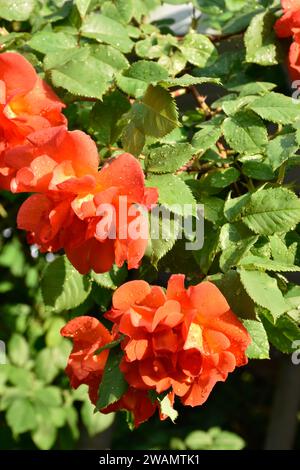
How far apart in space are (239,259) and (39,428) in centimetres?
116

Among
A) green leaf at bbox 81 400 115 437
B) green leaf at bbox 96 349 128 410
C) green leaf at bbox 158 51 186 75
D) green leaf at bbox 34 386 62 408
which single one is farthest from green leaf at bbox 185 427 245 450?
green leaf at bbox 96 349 128 410

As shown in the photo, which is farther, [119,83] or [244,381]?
[244,381]

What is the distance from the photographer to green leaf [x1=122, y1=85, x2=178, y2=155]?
864 mm

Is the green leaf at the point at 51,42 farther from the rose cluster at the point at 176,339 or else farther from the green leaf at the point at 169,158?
the rose cluster at the point at 176,339

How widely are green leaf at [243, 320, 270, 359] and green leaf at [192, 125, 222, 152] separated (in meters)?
0.21

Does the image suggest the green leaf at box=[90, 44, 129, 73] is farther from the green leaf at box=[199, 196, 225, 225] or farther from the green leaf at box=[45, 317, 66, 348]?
the green leaf at box=[45, 317, 66, 348]

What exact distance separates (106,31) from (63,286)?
1.18 feet

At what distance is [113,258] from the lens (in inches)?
31.1

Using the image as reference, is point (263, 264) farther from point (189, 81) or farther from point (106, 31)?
point (106, 31)

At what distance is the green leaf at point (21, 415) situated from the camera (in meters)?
1.75

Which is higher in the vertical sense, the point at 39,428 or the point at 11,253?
the point at 11,253

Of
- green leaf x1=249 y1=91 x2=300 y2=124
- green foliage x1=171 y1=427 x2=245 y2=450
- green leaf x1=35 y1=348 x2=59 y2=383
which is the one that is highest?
green leaf x1=249 y1=91 x2=300 y2=124
